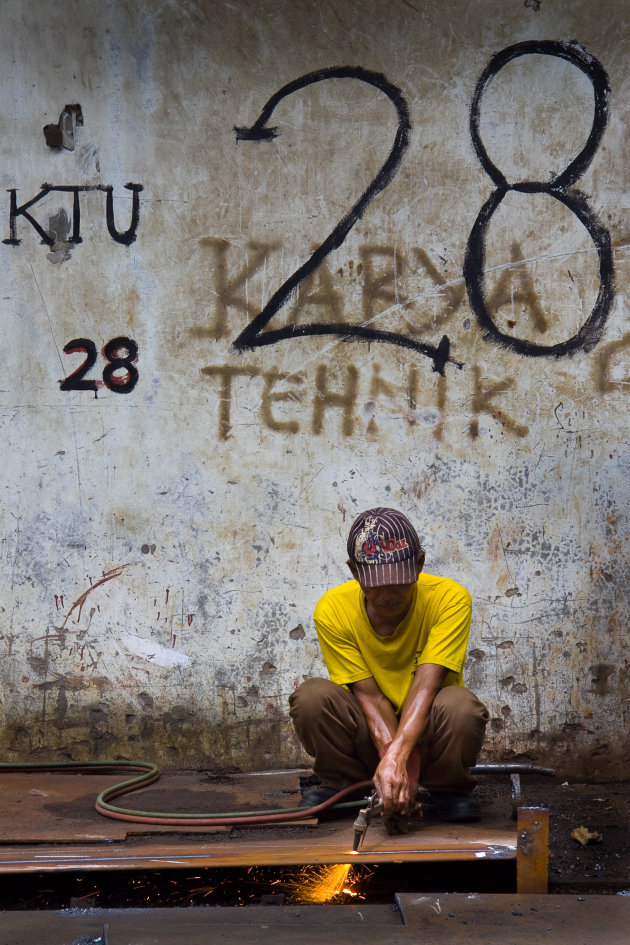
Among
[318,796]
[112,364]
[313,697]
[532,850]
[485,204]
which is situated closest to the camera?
[532,850]

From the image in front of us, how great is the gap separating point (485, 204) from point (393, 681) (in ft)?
6.74

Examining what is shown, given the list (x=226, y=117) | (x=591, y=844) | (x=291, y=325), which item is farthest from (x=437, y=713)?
(x=226, y=117)

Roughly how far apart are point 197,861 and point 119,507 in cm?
171

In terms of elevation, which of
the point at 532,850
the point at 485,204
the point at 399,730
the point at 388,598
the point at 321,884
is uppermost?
the point at 485,204

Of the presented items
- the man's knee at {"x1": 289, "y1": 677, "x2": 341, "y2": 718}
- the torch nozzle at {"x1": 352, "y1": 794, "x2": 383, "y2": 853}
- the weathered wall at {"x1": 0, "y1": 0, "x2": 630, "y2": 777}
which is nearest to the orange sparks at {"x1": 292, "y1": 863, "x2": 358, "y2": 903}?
the torch nozzle at {"x1": 352, "y1": 794, "x2": 383, "y2": 853}

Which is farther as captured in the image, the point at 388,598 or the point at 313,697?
the point at 313,697

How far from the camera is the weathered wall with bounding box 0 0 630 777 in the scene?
4234 mm

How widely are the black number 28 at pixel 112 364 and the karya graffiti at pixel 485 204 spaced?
0.79 metres

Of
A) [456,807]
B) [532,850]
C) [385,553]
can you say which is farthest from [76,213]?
[532,850]

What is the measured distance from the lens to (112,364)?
4.37 metres

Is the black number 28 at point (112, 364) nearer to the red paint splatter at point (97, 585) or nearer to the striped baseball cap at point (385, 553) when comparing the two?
the red paint splatter at point (97, 585)

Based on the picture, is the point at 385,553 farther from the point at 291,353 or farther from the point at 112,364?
the point at 112,364

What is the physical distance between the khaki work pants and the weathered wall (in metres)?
0.75

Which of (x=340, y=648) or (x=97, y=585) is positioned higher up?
(x=97, y=585)
